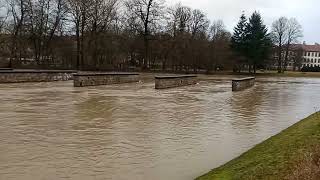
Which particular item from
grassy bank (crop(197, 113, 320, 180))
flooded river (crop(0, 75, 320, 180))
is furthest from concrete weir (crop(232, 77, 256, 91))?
grassy bank (crop(197, 113, 320, 180))

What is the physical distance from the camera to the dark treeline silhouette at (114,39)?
6256cm

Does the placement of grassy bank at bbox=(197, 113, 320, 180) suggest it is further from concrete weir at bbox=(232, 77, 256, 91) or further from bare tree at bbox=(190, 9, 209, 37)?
bare tree at bbox=(190, 9, 209, 37)

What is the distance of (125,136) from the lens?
12.6 m

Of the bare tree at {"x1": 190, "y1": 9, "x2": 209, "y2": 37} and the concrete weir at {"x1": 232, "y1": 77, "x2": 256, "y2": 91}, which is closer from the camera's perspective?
the concrete weir at {"x1": 232, "y1": 77, "x2": 256, "y2": 91}

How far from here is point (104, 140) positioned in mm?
11906

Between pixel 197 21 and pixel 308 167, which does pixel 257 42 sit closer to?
pixel 197 21

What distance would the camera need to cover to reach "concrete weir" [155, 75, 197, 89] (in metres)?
32.6

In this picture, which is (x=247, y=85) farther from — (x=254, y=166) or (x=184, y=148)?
(x=254, y=166)

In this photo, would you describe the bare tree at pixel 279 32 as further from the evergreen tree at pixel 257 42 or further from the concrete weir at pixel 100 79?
the concrete weir at pixel 100 79

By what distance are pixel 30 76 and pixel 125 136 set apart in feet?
85.0

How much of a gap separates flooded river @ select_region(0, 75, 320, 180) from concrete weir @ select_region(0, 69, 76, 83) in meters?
13.3

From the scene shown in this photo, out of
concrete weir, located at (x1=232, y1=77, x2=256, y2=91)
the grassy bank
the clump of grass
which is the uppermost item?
the clump of grass

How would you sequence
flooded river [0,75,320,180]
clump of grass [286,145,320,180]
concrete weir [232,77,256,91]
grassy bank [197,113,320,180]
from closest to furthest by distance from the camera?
clump of grass [286,145,320,180] → grassy bank [197,113,320,180] → flooded river [0,75,320,180] → concrete weir [232,77,256,91]

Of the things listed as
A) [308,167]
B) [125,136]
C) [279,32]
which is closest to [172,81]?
[125,136]
